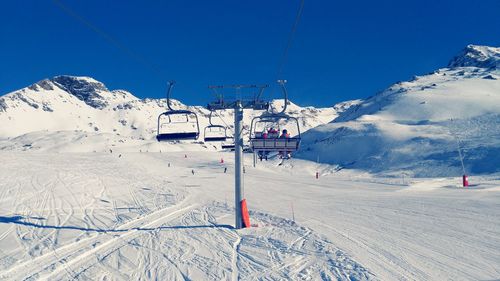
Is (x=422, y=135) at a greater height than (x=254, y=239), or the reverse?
(x=422, y=135)

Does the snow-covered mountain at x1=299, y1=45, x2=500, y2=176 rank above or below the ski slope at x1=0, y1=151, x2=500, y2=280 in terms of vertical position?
above

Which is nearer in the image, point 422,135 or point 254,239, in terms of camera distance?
point 254,239

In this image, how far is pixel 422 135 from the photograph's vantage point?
6719 cm

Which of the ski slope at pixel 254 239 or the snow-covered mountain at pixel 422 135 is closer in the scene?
the ski slope at pixel 254 239

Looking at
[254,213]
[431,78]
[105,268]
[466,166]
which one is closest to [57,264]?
[105,268]

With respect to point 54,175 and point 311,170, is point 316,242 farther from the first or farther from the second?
point 311,170

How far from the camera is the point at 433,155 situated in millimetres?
55969

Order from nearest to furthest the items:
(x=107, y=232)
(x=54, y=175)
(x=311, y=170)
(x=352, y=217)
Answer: (x=107, y=232)
(x=352, y=217)
(x=54, y=175)
(x=311, y=170)

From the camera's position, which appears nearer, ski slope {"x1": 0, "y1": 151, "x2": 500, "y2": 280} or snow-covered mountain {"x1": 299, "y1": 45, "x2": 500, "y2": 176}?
ski slope {"x1": 0, "y1": 151, "x2": 500, "y2": 280}

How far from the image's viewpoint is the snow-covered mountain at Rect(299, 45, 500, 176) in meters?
52.5

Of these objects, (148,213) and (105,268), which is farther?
(148,213)

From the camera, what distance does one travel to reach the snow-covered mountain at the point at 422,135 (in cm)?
5250

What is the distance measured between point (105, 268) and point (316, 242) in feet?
19.1

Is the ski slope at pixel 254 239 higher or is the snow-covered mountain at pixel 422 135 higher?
the snow-covered mountain at pixel 422 135
